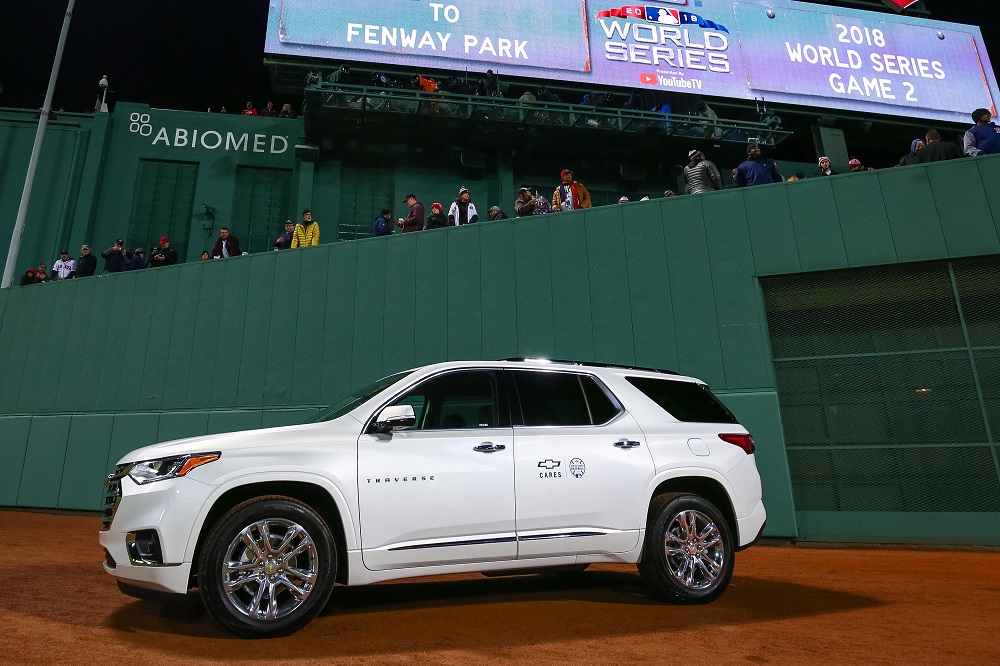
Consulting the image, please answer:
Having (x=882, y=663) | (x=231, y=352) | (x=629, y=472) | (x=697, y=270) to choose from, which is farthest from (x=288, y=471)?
(x=231, y=352)

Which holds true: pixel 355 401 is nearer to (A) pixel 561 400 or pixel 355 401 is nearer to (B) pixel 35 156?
(A) pixel 561 400

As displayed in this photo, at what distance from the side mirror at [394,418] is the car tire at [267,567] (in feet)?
2.46

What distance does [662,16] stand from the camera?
22172mm

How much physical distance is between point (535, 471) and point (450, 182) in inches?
701

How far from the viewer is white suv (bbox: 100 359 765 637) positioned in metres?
3.85

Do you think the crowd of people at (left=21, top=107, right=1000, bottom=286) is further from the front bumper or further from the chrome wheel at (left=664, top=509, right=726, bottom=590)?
the front bumper

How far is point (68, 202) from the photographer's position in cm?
1939

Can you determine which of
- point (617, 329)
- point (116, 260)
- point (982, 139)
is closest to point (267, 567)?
point (617, 329)

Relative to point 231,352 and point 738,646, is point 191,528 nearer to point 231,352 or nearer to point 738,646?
point 738,646

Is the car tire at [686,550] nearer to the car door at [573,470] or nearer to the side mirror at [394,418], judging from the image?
the car door at [573,470]

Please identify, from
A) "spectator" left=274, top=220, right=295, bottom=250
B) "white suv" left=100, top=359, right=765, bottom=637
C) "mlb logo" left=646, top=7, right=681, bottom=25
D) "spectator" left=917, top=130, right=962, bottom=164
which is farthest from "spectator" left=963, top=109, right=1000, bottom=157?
"mlb logo" left=646, top=7, right=681, bottom=25

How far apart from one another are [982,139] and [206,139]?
Result: 2178 centimetres

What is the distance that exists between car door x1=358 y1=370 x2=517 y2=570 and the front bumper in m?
1.10

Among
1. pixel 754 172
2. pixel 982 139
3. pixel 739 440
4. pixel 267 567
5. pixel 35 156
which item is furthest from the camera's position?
pixel 35 156
